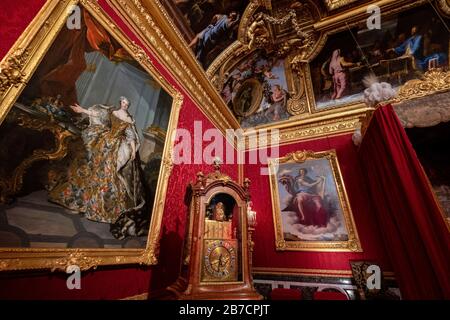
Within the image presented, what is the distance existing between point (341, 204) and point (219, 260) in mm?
3503

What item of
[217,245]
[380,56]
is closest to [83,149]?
A: [217,245]

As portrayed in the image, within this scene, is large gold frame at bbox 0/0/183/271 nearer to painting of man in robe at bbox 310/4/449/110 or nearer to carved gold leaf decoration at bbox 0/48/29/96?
carved gold leaf decoration at bbox 0/48/29/96

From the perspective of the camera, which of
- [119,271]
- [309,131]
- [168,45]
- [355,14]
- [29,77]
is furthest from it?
[309,131]

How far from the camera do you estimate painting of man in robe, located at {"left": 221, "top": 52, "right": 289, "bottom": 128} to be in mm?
6059

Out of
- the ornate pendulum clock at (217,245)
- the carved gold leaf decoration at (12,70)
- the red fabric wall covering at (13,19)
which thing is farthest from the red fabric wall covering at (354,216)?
the red fabric wall covering at (13,19)

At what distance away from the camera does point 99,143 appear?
2.27 meters

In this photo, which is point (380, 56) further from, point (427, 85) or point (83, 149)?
point (83, 149)

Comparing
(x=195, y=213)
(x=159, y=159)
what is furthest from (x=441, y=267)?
(x=159, y=159)

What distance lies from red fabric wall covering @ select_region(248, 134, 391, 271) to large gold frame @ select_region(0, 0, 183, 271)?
3.09 m

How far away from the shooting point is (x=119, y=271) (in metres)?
2.29

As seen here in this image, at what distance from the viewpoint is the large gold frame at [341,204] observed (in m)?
4.27

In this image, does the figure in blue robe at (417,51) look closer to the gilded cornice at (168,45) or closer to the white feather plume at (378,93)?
the white feather plume at (378,93)

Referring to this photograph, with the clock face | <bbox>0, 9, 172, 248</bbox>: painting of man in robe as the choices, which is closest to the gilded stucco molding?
<bbox>0, 9, 172, 248</bbox>: painting of man in robe

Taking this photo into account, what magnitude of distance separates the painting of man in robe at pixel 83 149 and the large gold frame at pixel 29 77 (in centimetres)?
6
